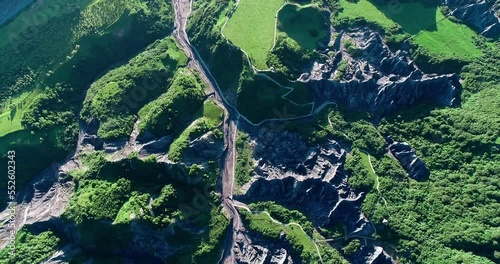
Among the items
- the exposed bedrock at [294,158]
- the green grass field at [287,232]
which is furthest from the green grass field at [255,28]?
the green grass field at [287,232]

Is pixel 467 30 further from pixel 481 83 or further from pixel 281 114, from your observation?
pixel 281 114

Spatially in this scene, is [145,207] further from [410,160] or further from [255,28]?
[410,160]

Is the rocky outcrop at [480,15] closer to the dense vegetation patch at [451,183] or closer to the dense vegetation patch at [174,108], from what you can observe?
the dense vegetation patch at [451,183]

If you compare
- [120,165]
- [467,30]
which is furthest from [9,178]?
[467,30]

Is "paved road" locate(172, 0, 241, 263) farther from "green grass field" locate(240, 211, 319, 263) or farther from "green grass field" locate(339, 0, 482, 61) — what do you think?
"green grass field" locate(339, 0, 482, 61)

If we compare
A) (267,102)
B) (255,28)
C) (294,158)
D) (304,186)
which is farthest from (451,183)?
(255,28)
